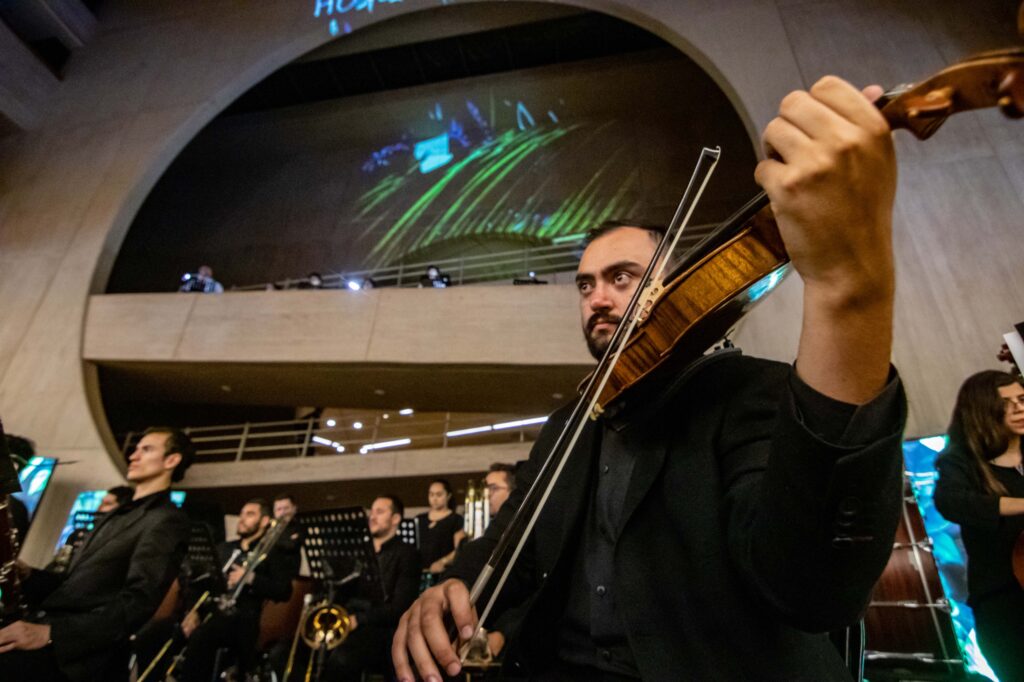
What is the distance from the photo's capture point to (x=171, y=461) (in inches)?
128

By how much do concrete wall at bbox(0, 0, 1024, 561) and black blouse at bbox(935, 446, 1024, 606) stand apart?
2.47 m

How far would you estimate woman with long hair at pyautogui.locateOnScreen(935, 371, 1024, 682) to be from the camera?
2158mm

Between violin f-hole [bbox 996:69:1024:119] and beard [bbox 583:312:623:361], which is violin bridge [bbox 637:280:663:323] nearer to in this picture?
beard [bbox 583:312:623:361]

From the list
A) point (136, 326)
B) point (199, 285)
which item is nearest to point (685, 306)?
point (136, 326)

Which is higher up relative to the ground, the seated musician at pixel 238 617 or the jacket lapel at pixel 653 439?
the jacket lapel at pixel 653 439

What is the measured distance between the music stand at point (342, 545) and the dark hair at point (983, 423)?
12.0ft

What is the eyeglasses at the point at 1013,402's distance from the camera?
256 cm

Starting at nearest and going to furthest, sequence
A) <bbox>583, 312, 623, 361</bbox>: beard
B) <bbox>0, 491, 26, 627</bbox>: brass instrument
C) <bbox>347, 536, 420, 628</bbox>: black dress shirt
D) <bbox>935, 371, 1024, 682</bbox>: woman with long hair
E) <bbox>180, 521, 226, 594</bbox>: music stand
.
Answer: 1. <bbox>583, 312, 623, 361</bbox>: beard
2. <bbox>0, 491, 26, 627</bbox>: brass instrument
3. <bbox>935, 371, 1024, 682</bbox>: woman with long hair
4. <bbox>347, 536, 420, 628</bbox>: black dress shirt
5. <bbox>180, 521, 226, 594</bbox>: music stand

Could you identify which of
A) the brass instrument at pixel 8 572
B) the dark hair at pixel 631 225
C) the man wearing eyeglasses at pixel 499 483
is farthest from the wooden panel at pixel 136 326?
the dark hair at pixel 631 225

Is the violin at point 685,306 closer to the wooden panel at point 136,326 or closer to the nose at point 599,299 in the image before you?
the nose at point 599,299

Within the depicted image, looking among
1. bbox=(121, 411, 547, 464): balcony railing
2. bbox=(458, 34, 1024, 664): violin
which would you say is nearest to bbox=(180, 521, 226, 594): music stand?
bbox=(458, 34, 1024, 664): violin

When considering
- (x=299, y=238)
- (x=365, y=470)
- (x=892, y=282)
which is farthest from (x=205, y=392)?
(x=892, y=282)

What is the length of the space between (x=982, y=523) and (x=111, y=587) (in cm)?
411

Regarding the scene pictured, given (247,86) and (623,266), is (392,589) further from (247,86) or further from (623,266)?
(247,86)
